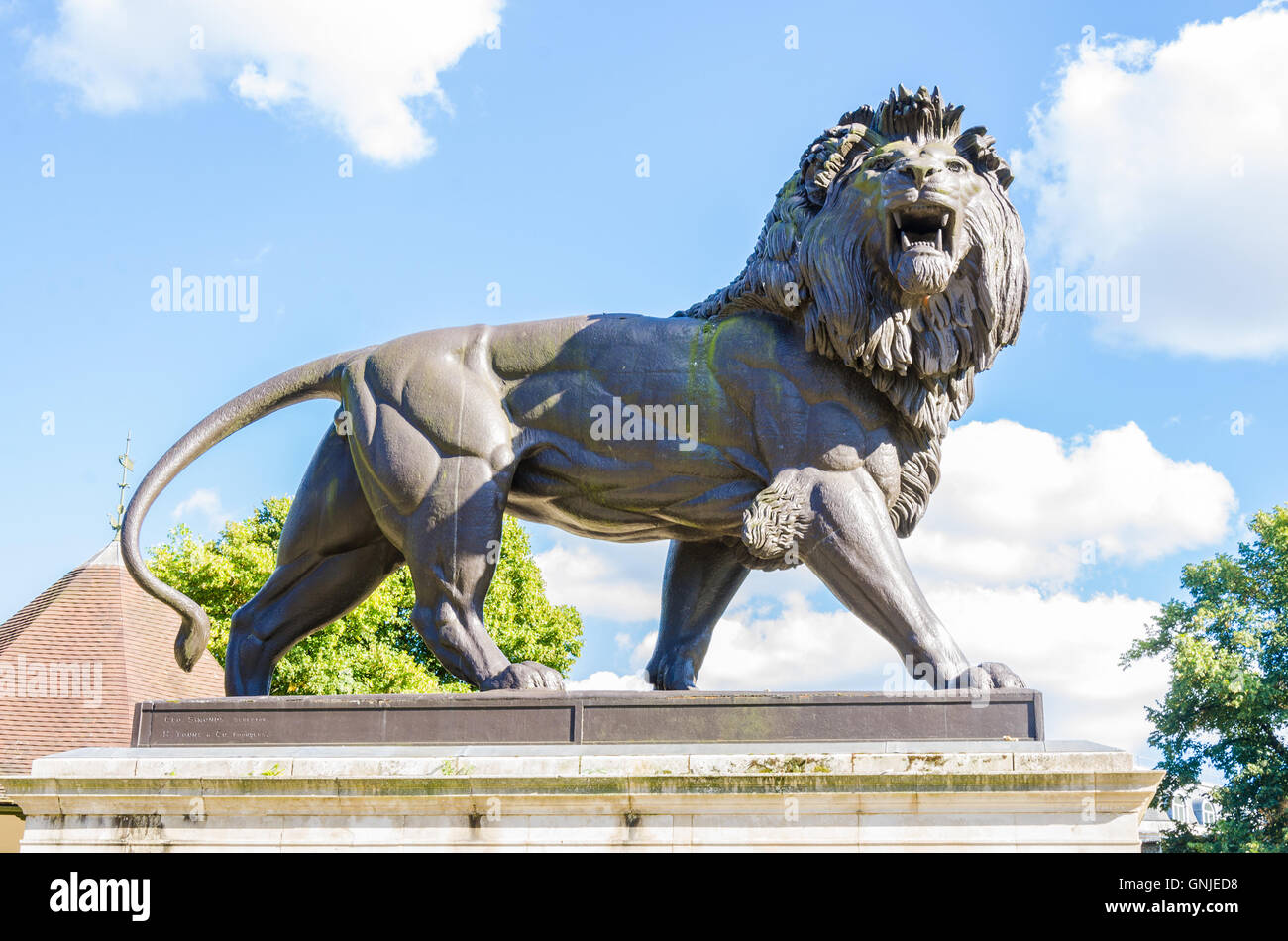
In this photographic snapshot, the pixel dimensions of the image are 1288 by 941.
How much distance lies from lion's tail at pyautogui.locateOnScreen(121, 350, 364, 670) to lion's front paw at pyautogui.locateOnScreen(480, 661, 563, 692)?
159 centimetres

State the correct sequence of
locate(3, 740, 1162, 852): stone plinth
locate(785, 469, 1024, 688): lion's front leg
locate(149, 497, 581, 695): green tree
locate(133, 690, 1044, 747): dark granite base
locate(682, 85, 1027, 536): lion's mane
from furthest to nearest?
locate(149, 497, 581, 695): green tree
locate(682, 85, 1027, 536): lion's mane
locate(785, 469, 1024, 688): lion's front leg
locate(133, 690, 1044, 747): dark granite base
locate(3, 740, 1162, 852): stone plinth

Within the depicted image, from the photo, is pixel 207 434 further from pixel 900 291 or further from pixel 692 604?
pixel 900 291

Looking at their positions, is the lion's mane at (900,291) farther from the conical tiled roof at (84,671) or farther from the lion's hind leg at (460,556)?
the conical tiled roof at (84,671)

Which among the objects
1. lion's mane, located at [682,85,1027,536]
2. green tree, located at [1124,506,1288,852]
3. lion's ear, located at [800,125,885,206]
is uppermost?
lion's ear, located at [800,125,885,206]

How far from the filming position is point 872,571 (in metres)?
5.98

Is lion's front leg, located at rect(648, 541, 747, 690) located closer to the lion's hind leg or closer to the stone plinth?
the lion's hind leg

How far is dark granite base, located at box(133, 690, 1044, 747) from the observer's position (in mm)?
5645

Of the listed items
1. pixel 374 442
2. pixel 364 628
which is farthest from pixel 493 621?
pixel 374 442

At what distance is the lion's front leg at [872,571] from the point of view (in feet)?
19.2

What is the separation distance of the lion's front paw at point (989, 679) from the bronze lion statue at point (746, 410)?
0.01 meters

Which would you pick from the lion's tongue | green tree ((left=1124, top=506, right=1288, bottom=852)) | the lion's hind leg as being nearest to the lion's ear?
the lion's tongue

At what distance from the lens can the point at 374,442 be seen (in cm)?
662
